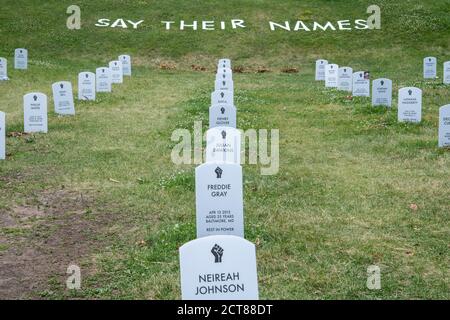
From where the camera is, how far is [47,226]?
9.24 metres

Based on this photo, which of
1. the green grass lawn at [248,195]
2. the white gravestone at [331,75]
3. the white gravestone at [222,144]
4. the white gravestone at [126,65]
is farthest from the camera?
the white gravestone at [126,65]

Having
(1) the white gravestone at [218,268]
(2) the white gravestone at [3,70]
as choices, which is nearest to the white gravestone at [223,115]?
(1) the white gravestone at [218,268]

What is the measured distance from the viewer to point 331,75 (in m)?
25.3

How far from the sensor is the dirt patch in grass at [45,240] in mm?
7318

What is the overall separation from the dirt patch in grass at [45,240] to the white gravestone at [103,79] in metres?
12.5

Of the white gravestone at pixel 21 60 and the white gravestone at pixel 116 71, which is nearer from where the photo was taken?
the white gravestone at pixel 116 71

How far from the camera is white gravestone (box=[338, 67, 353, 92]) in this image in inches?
909

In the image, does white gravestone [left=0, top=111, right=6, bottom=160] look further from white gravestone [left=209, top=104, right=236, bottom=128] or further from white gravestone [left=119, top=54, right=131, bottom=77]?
white gravestone [left=119, top=54, right=131, bottom=77]

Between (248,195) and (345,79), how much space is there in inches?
556

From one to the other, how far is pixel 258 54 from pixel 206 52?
3121 mm

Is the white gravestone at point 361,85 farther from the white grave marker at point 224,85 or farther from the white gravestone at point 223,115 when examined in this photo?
the white gravestone at point 223,115

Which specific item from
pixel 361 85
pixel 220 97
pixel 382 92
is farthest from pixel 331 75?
pixel 220 97

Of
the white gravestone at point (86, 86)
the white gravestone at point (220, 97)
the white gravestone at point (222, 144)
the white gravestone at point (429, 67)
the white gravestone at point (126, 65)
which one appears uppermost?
the white gravestone at point (126, 65)

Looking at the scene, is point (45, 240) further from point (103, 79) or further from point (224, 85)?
point (103, 79)
